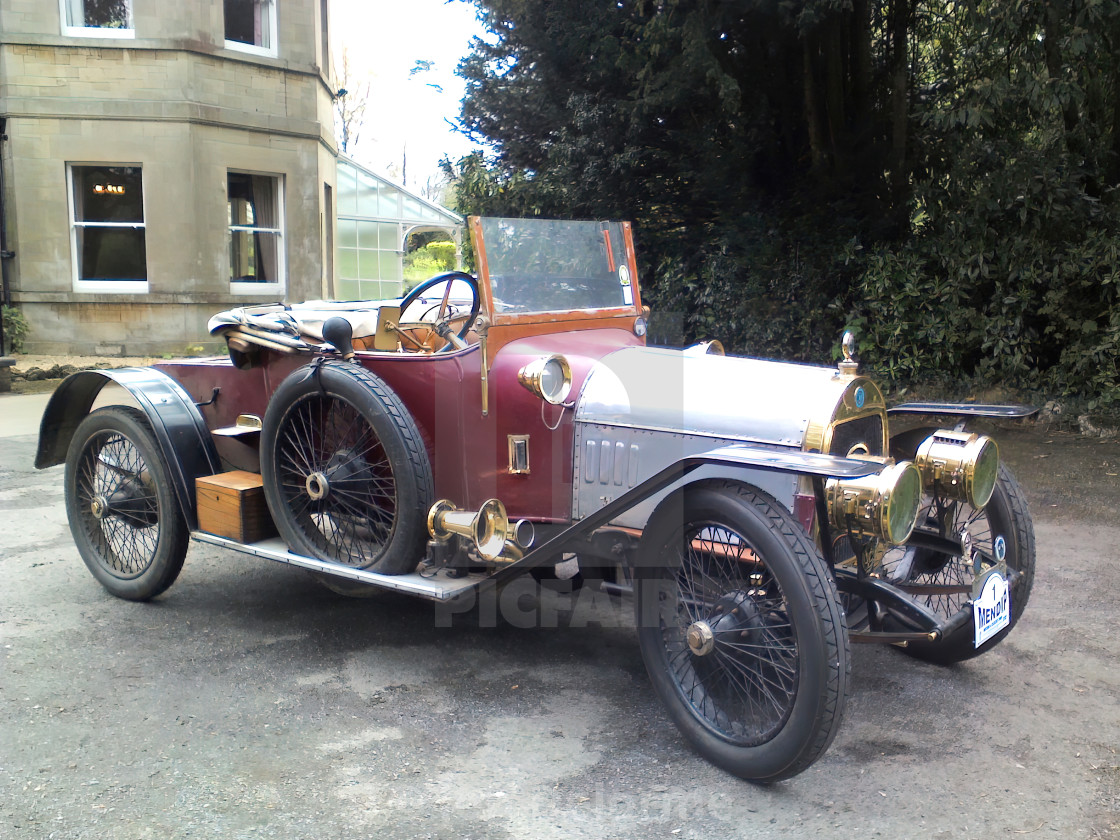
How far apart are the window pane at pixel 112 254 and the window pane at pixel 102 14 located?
2.79 metres

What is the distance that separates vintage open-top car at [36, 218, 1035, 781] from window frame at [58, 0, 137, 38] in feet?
33.0

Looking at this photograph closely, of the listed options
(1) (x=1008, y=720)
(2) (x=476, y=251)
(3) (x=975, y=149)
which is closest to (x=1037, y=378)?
(3) (x=975, y=149)

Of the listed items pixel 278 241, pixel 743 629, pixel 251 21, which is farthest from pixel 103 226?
pixel 743 629

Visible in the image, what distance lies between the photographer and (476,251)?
3691 millimetres

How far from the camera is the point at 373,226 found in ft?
59.0

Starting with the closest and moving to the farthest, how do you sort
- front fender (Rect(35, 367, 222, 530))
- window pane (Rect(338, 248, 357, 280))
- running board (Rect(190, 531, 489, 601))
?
running board (Rect(190, 531, 489, 601)) < front fender (Rect(35, 367, 222, 530)) < window pane (Rect(338, 248, 357, 280))

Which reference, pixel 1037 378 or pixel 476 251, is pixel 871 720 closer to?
pixel 476 251

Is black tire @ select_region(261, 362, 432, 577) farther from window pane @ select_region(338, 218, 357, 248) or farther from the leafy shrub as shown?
window pane @ select_region(338, 218, 357, 248)

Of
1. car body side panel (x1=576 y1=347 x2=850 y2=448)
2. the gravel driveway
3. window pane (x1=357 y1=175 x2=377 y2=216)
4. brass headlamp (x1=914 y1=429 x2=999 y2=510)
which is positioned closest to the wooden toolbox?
the gravel driveway

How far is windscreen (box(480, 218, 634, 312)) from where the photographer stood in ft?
12.4

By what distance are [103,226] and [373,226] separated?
19.2ft

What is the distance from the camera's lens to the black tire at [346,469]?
3457 mm

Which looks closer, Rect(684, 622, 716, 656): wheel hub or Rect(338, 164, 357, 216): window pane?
Rect(684, 622, 716, 656): wheel hub

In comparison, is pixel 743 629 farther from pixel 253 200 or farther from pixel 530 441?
pixel 253 200
